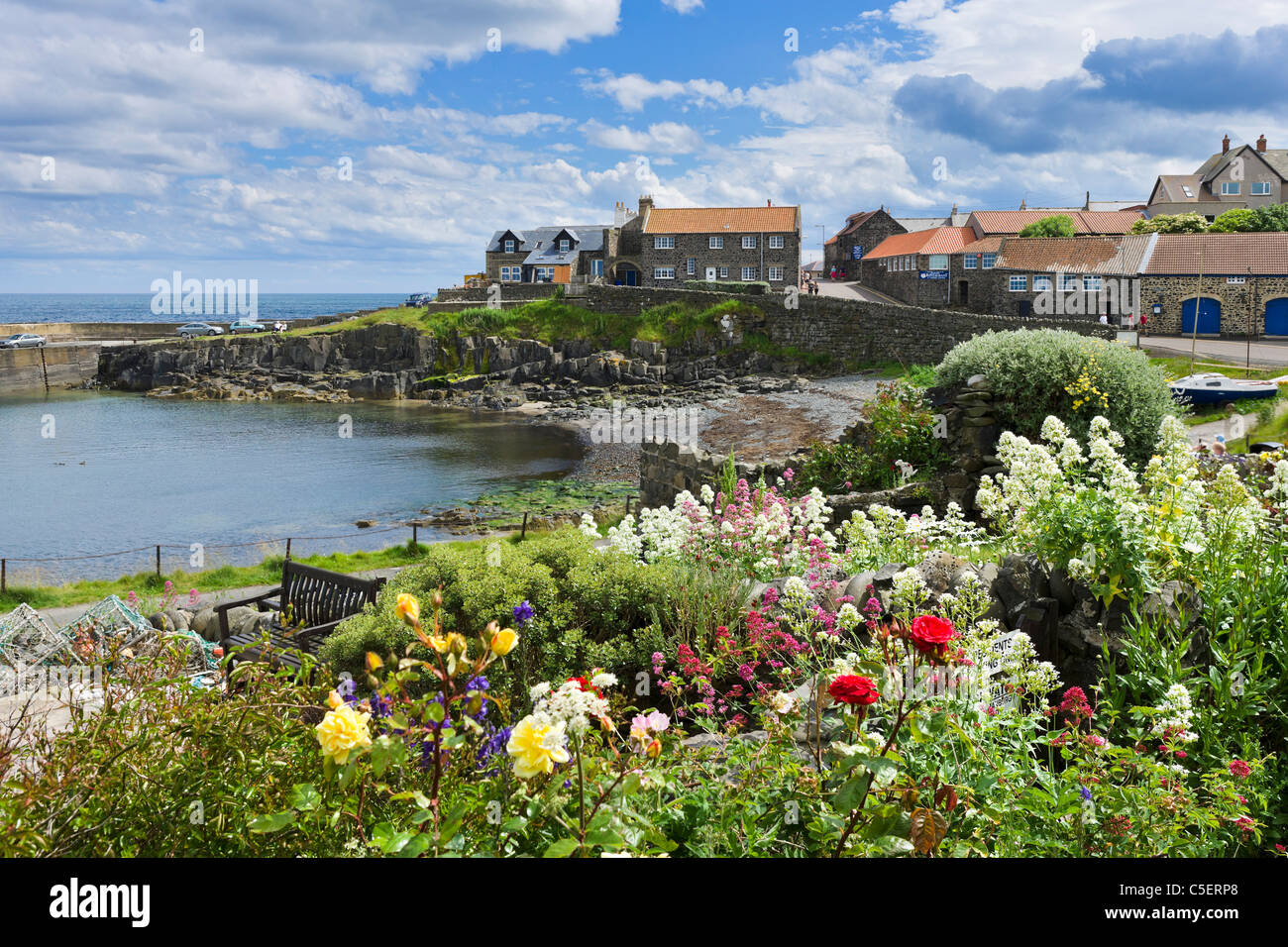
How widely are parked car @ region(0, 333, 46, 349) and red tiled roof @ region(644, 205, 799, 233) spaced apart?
4614 cm

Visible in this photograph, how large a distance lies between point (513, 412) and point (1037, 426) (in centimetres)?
3927

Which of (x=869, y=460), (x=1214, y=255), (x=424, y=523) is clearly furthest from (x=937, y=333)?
(x=869, y=460)

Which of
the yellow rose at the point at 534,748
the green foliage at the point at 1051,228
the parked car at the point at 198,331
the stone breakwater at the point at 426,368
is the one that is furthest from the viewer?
the parked car at the point at 198,331

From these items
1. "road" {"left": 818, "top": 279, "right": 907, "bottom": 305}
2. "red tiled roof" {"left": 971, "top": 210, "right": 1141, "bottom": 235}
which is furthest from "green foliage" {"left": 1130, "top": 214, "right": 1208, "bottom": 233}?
"road" {"left": 818, "top": 279, "right": 907, "bottom": 305}

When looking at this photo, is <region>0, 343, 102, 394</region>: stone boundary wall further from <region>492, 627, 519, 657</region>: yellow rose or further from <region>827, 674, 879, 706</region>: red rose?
<region>827, 674, 879, 706</region>: red rose

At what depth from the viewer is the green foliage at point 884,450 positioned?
12641mm

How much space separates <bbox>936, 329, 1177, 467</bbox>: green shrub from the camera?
11453mm

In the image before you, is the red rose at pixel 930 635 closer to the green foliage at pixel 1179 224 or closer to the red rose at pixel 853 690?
the red rose at pixel 853 690

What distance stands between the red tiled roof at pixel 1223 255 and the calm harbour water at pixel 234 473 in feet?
99.6

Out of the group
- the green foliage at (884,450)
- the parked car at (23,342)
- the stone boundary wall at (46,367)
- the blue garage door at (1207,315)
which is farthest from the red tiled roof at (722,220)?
the green foliage at (884,450)

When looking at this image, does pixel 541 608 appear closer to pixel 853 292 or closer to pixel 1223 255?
pixel 1223 255

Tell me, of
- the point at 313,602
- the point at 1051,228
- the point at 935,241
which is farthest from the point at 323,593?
the point at 1051,228

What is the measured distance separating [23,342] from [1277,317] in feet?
259
